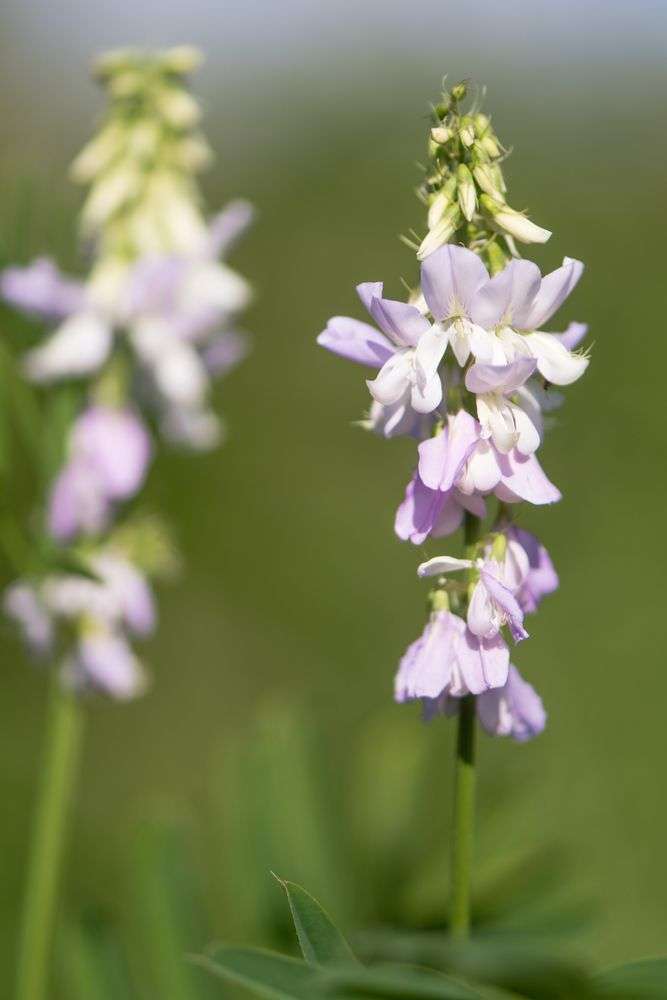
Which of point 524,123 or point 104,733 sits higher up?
point 524,123

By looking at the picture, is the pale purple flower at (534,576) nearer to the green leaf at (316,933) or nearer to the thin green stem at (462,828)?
the thin green stem at (462,828)

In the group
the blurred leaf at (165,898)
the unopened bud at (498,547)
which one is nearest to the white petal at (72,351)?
the blurred leaf at (165,898)

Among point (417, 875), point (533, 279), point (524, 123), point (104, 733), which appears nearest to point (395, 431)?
point (533, 279)

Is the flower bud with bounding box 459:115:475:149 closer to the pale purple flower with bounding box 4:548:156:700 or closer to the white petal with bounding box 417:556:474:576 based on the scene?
the white petal with bounding box 417:556:474:576

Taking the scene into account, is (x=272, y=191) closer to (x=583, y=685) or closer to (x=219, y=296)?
(x=583, y=685)

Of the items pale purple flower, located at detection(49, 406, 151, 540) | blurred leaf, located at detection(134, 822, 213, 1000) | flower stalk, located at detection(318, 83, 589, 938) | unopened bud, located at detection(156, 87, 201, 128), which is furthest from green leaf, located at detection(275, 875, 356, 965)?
unopened bud, located at detection(156, 87, 201, 128)
